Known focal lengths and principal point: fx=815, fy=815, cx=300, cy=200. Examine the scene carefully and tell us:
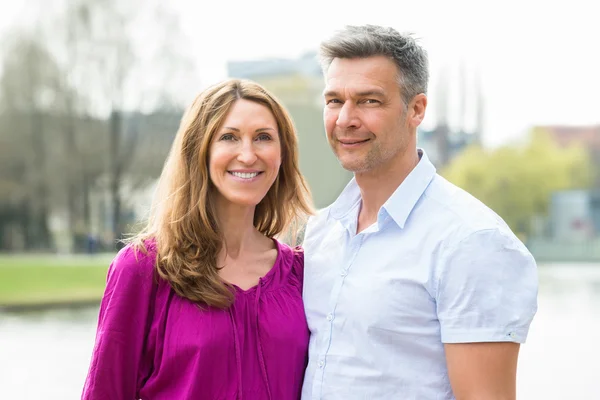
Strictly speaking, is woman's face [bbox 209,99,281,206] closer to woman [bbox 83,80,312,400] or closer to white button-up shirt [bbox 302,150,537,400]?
woman [bbox 83,80,312,400]

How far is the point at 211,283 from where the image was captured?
2.83 meters

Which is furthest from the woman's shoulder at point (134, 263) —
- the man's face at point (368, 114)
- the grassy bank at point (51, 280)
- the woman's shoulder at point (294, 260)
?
the grassy bank at point (51, 280)

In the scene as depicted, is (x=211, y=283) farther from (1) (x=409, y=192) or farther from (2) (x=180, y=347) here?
(1) (x=409, y=192)

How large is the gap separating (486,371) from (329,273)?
700 millimetres

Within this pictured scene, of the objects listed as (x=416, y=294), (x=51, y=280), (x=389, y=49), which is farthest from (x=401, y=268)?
(x=51, y=280)

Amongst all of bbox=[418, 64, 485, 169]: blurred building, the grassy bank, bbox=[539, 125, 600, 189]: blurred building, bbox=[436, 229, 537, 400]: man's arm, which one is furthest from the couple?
bbox=[539, 125, 600, 189]: blurred building

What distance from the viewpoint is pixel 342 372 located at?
2.55 m

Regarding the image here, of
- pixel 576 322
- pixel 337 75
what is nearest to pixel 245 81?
pixel 337 75

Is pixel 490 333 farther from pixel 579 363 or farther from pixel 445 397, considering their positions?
pixel 579 363

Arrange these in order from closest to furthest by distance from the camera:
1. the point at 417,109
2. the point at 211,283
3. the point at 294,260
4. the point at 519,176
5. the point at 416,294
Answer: the point at 416,294 < the point at 417,109 < the point at 211,283 < the point at 294,260 < the point at 519,176

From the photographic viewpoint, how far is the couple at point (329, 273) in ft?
7.70

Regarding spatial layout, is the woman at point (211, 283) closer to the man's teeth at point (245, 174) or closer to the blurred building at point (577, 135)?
the man's teeth at point (245, 174)

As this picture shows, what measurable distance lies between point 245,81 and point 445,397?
1351 millimetres

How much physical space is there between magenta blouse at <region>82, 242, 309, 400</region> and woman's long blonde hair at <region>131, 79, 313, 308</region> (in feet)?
0.18
